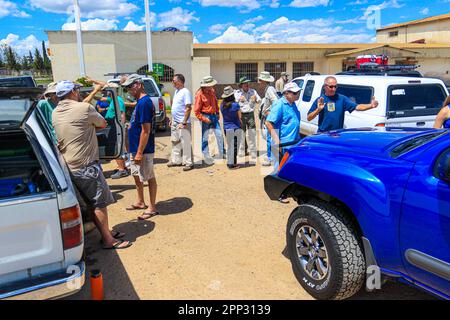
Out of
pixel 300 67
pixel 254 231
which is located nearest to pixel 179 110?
pixel 254 231

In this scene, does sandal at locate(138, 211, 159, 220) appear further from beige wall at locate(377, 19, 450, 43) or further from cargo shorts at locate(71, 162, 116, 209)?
beige wall at locate(377, 19, 450, 43)

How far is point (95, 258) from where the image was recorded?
3.88 m

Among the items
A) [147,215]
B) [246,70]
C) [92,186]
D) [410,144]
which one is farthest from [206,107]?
[246,70]

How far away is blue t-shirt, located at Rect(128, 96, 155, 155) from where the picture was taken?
446cm

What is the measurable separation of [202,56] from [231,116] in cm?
1742

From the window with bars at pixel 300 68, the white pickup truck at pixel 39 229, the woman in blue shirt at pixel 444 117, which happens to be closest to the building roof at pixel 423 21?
the window with bars at pixel 300 68

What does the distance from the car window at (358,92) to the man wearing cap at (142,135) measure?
377cm

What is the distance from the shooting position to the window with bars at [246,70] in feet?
82.0

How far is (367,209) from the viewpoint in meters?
2.51

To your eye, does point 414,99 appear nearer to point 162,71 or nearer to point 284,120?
point 284,120

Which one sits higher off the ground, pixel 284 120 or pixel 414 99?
pixel 414 99
